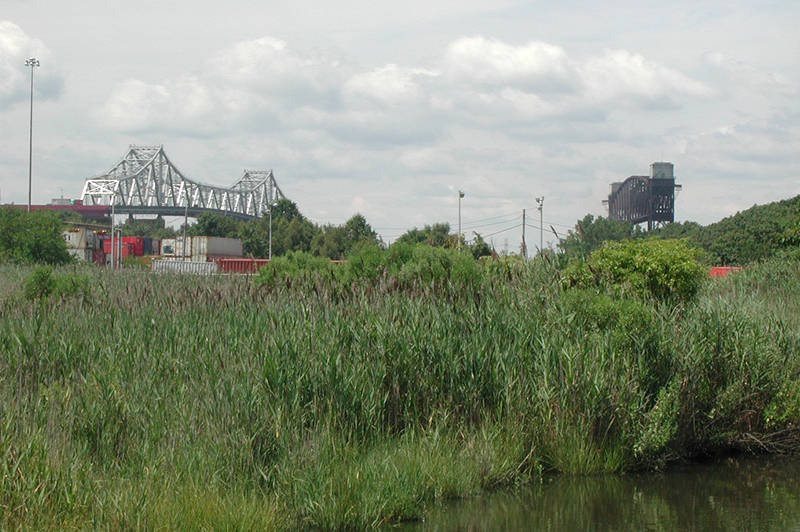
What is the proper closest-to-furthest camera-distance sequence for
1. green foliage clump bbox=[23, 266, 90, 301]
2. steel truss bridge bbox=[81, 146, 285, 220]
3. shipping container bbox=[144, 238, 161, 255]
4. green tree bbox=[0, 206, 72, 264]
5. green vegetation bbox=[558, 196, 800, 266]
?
1. green foliage clump bbox=[23, 266, 90, 301]
2. green vegetation bbox=[558, 196, 800, 266]
3. green tree bbox=[0, 206, 72, 264]
4. shipping container bbox=[144, 238, 161, 255]
5. steel truss bridge bbox=[81, 146, 285, 220]

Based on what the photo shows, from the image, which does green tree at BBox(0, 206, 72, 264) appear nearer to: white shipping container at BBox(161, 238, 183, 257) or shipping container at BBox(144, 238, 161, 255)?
white shipping container at BBox(161, 238, 183, 257)

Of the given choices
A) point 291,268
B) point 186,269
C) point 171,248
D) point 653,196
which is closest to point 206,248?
point 171,248

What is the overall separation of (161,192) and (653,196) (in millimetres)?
97589

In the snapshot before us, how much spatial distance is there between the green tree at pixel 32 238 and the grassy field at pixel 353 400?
28647 mm

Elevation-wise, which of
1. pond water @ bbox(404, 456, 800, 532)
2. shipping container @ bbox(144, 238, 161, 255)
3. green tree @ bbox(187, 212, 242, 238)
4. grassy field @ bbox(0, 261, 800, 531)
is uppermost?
green tree @ bbox(187, 212, 242, 238)

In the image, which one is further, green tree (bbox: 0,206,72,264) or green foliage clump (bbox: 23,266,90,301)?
green tree (bbox: 0,206,72,264)

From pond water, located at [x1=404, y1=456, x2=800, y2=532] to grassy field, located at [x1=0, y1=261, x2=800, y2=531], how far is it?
0.25 m

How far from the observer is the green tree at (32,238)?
38.3 meters

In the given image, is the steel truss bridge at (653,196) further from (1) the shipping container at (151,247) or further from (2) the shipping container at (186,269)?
(2) the shipping container at (186,269)

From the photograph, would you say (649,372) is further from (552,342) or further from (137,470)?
(137,470)

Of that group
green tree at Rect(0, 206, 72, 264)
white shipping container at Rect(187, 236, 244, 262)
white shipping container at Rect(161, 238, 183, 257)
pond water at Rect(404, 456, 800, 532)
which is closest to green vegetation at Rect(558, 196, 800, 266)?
pond water at Rect(404, 456, 800, 532)

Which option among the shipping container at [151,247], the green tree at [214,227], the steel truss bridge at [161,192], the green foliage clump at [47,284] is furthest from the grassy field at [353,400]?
the steel truss bridge at [161,192]

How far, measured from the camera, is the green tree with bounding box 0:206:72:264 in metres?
38.3

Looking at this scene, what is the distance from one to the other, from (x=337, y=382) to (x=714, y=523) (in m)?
4.01
